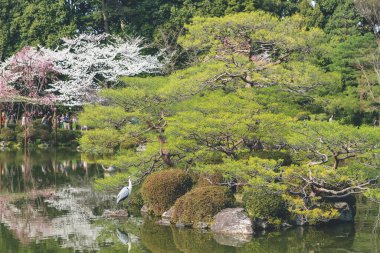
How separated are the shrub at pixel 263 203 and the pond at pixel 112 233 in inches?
19.8

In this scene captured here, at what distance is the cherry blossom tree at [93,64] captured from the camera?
3444 centimetres

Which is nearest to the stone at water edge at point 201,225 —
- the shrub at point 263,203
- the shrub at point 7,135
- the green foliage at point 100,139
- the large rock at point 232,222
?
the large rock at point 232,222

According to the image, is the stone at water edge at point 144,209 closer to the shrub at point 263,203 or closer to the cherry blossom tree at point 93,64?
the shrub at point 263,203

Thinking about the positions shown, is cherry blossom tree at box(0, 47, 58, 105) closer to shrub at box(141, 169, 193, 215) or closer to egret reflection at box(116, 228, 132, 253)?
shrub at box(141, 169, 193, 215)

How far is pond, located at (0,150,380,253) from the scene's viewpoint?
39.3 feet

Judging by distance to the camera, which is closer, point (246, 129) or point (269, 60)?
point (246, 129)

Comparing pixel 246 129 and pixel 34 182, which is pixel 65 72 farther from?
pixel 246 129

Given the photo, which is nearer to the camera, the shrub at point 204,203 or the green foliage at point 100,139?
the shrub at point 204,203

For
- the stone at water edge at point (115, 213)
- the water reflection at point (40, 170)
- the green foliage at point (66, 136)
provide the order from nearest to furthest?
the stone at water edge at point (115, 213) → the water reflection at point (40, 170) → the green foliage at point (66, 136)

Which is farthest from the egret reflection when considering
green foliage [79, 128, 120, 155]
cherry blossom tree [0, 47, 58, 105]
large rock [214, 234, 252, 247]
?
cherry blossom tree [0, 47, 58, 105]

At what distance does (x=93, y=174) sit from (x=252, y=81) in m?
9.88

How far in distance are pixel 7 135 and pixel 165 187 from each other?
879 inches

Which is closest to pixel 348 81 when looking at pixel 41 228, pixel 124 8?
pixel 124 8

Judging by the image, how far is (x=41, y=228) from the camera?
13.8m
